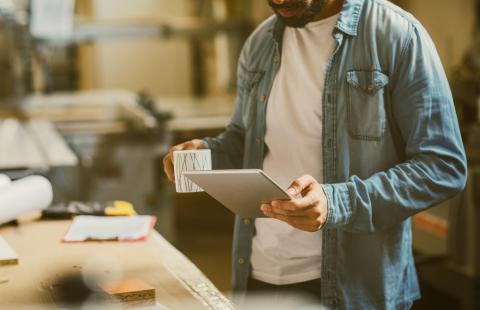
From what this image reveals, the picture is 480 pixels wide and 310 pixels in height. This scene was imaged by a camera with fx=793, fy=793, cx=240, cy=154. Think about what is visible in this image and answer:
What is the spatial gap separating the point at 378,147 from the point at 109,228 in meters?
0.73

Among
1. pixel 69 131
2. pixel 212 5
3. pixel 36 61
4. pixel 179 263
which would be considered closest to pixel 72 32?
pixel 36 61

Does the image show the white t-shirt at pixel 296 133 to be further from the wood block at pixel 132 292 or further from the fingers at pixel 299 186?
the wood block at pixel 132 292

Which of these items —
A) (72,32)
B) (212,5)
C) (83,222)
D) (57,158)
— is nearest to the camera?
(83,222)

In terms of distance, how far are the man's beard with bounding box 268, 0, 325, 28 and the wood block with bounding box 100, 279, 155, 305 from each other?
0.63 m

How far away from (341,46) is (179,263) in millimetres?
587

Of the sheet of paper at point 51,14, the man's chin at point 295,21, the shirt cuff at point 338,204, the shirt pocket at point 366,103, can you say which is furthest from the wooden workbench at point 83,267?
the sheet of paper at point 51,14

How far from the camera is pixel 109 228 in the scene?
1.98 meters

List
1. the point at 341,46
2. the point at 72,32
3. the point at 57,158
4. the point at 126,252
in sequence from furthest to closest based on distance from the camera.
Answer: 1. the point at 72,32
2. the point at 57,158
3. the point at 126,252
4. the point at 341,46

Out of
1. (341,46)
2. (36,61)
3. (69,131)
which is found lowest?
(69,131)

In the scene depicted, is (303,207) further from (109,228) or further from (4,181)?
(4,181)

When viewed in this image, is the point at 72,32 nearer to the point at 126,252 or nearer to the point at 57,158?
the point at 57,158

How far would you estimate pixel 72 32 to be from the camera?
435cm

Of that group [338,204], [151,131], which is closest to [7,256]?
[338,204]

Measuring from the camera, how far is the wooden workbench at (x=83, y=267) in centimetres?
150
